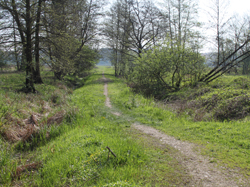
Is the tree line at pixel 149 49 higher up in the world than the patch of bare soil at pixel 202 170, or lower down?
higher up

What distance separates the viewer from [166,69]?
44.0 feet

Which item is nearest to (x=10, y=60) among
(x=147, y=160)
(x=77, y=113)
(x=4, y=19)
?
(x=4, y=19)

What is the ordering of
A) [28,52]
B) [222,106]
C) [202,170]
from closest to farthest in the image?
[202,170] → [222,106] → [28,52]

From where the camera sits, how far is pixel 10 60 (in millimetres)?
10453

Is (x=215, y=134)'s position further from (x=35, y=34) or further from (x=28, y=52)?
(x=35, y=34)

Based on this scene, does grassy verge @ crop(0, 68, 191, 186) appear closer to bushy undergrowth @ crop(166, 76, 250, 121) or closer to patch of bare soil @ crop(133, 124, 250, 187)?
patch of bare soil @ crop(133, 124, 250, 187)

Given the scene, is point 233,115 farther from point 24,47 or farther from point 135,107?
point 24,47

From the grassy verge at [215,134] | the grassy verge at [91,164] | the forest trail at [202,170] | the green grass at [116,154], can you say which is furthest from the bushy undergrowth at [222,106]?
the grassy verge at [91,164]

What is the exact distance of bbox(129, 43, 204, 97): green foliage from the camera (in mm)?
12641

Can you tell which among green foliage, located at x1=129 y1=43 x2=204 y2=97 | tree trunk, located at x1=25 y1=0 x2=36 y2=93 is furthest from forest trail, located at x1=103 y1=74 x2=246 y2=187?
tree trunk, located at x1=25 y1=0 x2=36 y2=93

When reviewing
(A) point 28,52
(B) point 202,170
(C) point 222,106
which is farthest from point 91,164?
(A) point 28,52

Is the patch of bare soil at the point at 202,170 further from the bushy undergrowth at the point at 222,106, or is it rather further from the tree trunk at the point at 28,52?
the tree trunk at the point at 28,52

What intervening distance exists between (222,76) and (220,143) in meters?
10.4

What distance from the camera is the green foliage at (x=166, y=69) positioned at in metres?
12.6
